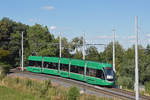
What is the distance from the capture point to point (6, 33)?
217 feet

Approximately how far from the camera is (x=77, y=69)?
30797 millimetres

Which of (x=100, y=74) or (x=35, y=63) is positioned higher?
(x=35, y=63)

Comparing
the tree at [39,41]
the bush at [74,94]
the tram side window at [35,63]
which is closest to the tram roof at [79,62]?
the tram side window at [35,63]

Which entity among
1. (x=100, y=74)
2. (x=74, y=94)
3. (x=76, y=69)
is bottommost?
(x=74, y=94)

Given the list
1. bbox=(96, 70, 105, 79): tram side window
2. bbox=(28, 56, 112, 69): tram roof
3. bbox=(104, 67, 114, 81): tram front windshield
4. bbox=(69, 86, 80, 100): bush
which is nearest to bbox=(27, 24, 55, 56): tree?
bbox=(28, 56, 112, 69): tram roof

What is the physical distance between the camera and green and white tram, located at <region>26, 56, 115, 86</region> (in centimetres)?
2619

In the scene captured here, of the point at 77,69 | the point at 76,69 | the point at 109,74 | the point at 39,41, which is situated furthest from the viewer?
the point at 39,41

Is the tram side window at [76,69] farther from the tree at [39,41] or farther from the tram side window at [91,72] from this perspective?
the tree at [39,41]

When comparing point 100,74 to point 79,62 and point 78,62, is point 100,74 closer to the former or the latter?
point 79,62

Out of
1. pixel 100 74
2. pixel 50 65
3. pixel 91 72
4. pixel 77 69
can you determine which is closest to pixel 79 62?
pixel 77 69

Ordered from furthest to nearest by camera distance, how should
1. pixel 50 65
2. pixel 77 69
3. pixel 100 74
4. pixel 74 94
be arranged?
1. pixel 50 65
2. pixel 77 69
3. pixel 100 74
4. pixel 74 94

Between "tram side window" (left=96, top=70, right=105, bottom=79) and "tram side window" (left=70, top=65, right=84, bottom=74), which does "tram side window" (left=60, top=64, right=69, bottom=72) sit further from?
"tram side window" (left=96, top=70, right=105, bottom=79)

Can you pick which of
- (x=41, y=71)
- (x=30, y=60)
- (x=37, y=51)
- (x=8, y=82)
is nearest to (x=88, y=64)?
(x=8, y=82)

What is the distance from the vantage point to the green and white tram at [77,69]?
26.2 meters
